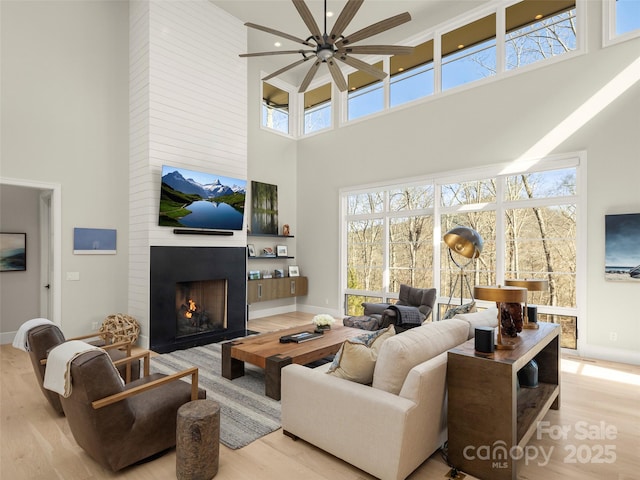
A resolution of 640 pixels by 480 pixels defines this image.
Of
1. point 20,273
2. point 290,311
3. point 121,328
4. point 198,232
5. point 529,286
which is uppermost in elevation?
point 198,232

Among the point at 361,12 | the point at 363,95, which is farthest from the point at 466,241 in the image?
the point at 363,95

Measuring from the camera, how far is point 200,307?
19.5 ft

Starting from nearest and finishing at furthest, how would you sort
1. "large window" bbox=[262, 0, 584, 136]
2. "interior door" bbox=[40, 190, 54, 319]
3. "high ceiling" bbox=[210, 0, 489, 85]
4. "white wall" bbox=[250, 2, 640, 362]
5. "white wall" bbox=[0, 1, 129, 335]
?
"white wall" bbox=[250, 2, 640, 362]
"white wall" bbox=[0, 1, 129, 335]
"large window" bbox=[262, 0, 584, 136]
"interior door" bbox=[40, 190, 54, 319]
"high ceiling" bbox=[210, 0, 489, 85]

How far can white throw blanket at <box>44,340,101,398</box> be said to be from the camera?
2061 millimetres

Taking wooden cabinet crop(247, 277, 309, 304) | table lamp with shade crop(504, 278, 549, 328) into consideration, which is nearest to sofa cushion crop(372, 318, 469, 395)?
table lamp with shade crop(504, 278, 549, 328)

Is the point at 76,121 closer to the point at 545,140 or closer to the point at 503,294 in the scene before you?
the point at 503,294

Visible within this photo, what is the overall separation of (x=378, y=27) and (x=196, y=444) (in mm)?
3618

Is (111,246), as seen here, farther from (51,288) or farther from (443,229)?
(443,229)

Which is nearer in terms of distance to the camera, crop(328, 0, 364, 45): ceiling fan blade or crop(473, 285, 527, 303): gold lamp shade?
crop(473, 285, 527, 303): gold lamp shade

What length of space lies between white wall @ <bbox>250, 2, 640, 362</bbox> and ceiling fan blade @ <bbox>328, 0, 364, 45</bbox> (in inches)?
130

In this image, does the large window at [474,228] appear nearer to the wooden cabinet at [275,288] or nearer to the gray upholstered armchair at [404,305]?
the gray upholstered armchair at [404,305]

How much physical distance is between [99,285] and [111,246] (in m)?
0.62

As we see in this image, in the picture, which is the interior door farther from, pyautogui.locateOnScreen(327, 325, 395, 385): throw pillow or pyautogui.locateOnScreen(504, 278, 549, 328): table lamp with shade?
pyautogui.locateOnScreen(504, 278, 549, 328): table lamp with shade

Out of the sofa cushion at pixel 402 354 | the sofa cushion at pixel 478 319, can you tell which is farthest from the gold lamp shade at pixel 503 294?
the sofa cushion at pixel 478 319
